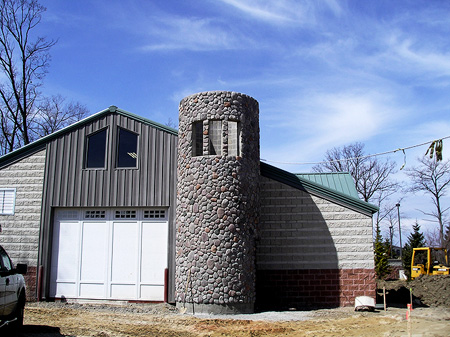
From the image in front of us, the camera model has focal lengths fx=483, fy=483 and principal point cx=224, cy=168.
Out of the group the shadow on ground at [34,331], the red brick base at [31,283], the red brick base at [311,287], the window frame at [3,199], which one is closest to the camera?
the shadow on ground at [34,331]

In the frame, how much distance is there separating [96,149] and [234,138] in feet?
16.4

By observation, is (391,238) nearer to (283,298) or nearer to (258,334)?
(283,298)

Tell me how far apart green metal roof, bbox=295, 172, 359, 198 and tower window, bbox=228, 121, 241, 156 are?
4584mm

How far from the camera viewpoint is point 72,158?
16.6 meters

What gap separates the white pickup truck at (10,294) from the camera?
862 cm

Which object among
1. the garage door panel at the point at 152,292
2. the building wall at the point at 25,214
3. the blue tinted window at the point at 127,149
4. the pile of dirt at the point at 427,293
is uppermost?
the blue tinted window at the point at 127,149

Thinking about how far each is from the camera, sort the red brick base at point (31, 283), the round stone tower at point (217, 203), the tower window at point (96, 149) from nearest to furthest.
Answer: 1. the round stone tower at point (217, 203)
2. the red brick base at point (31, 283)
3. the tower window at point (96, 149)

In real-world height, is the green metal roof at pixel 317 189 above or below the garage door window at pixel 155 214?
above

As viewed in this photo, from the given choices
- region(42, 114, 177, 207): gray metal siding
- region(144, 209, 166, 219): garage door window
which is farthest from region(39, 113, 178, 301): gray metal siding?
region(144, 209, 166, 219): garage door window

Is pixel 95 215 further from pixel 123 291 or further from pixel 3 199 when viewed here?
pixel 3 199

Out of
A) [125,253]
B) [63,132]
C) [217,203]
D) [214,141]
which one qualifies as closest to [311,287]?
[217,203]

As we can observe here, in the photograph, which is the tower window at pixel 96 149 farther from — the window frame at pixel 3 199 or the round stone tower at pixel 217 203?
the round stone tower at pixel 217 203

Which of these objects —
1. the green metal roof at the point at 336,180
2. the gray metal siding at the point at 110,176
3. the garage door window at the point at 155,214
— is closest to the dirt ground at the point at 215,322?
the gray metal siding at the point at 110,176

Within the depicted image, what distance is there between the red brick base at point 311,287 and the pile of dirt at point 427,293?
41.6 inches
